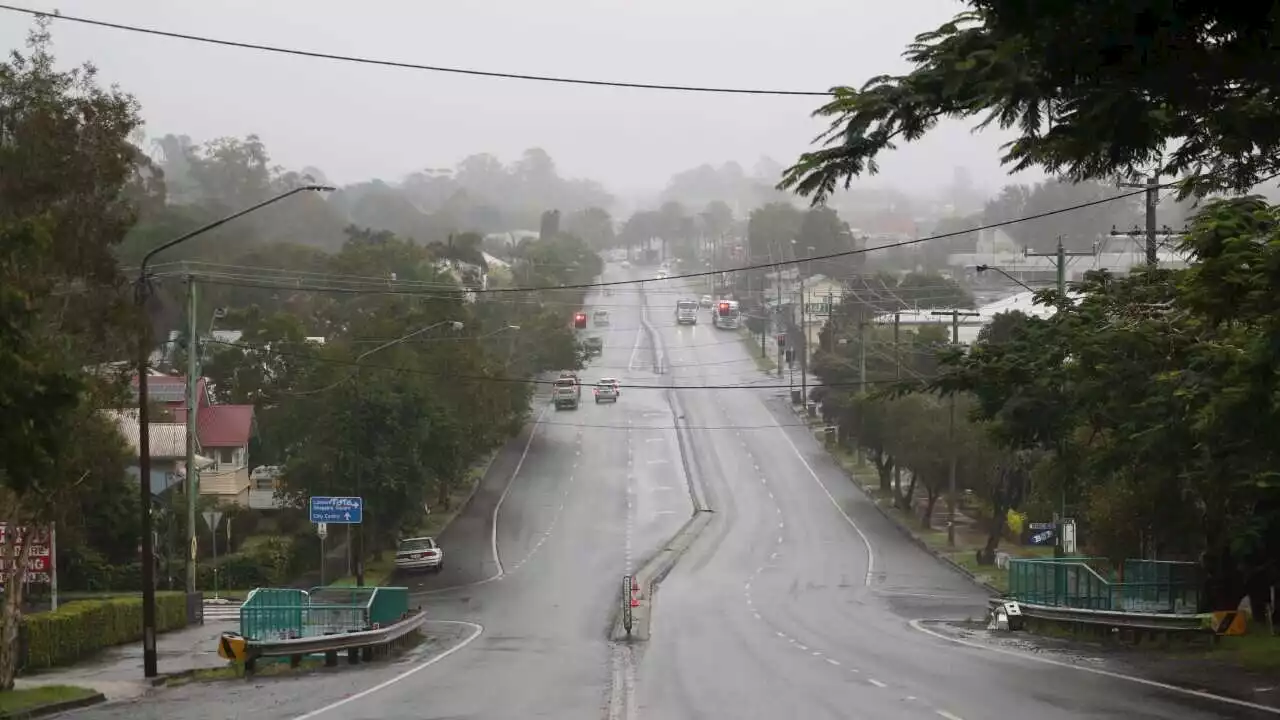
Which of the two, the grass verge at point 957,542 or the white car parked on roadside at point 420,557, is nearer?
the grass verge at point 957,542

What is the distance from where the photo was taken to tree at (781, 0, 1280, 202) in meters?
11.8

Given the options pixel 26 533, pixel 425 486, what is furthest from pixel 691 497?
pixel 26 533

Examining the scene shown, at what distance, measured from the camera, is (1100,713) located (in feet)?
63.6

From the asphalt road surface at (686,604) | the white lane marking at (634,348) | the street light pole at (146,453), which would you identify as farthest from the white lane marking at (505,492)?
the street light pole at (146,453)

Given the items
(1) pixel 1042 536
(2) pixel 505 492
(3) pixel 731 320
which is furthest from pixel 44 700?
(3) pixel 731 320

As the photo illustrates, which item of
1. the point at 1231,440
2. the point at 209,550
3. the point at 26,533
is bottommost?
the point at 209,550

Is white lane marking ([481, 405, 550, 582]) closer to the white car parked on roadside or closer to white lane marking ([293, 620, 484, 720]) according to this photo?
the white car parked on roadside

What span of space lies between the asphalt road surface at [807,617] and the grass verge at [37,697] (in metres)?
9.41

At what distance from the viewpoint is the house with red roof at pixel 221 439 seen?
7462 centimetres

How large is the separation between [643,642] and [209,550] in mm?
33019

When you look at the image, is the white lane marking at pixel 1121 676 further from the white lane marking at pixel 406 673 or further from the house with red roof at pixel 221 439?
the house with red roof at pixel 221 439

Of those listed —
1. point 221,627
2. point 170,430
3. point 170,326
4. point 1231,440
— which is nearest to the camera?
point 1231,440

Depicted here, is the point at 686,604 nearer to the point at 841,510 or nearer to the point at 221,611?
the point at 221,611

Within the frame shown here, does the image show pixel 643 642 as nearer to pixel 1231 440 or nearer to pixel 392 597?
pixel 392 597
